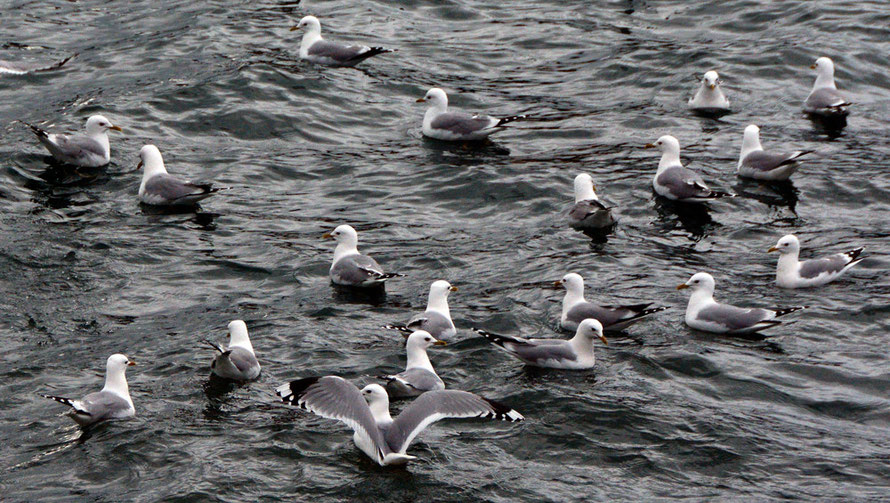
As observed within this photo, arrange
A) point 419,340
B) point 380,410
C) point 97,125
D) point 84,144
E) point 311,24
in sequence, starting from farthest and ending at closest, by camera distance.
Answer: point 311,24
point 97,125
point 84,144
point 419,340
point 380,410

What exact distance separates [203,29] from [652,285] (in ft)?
42.3

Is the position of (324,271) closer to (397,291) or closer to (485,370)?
(397,291)

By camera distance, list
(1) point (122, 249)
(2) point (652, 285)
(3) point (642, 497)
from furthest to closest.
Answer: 1. (1) point (122, 249)
2. (2) point (652, 285)
3. (3) point (642, 497)

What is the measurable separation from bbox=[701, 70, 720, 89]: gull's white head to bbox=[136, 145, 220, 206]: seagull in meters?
8.46

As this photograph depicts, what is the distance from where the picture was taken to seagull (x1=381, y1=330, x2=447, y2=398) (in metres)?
11.1

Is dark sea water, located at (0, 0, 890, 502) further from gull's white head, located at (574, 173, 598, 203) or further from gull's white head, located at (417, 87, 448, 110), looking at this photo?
gull's white head, located at (417, 87, 448, 110)

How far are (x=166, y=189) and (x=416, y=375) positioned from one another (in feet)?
21.1

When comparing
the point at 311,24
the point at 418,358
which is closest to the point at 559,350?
the point at 418,358

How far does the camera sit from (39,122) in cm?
1902

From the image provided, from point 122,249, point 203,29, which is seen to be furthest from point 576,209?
point 203,29

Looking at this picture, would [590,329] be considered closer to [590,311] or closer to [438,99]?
[590,311]

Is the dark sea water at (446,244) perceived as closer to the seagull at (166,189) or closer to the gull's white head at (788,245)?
the seagull at (166,189)

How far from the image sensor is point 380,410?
10.4m

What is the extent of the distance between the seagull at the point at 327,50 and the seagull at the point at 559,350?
443 inches
